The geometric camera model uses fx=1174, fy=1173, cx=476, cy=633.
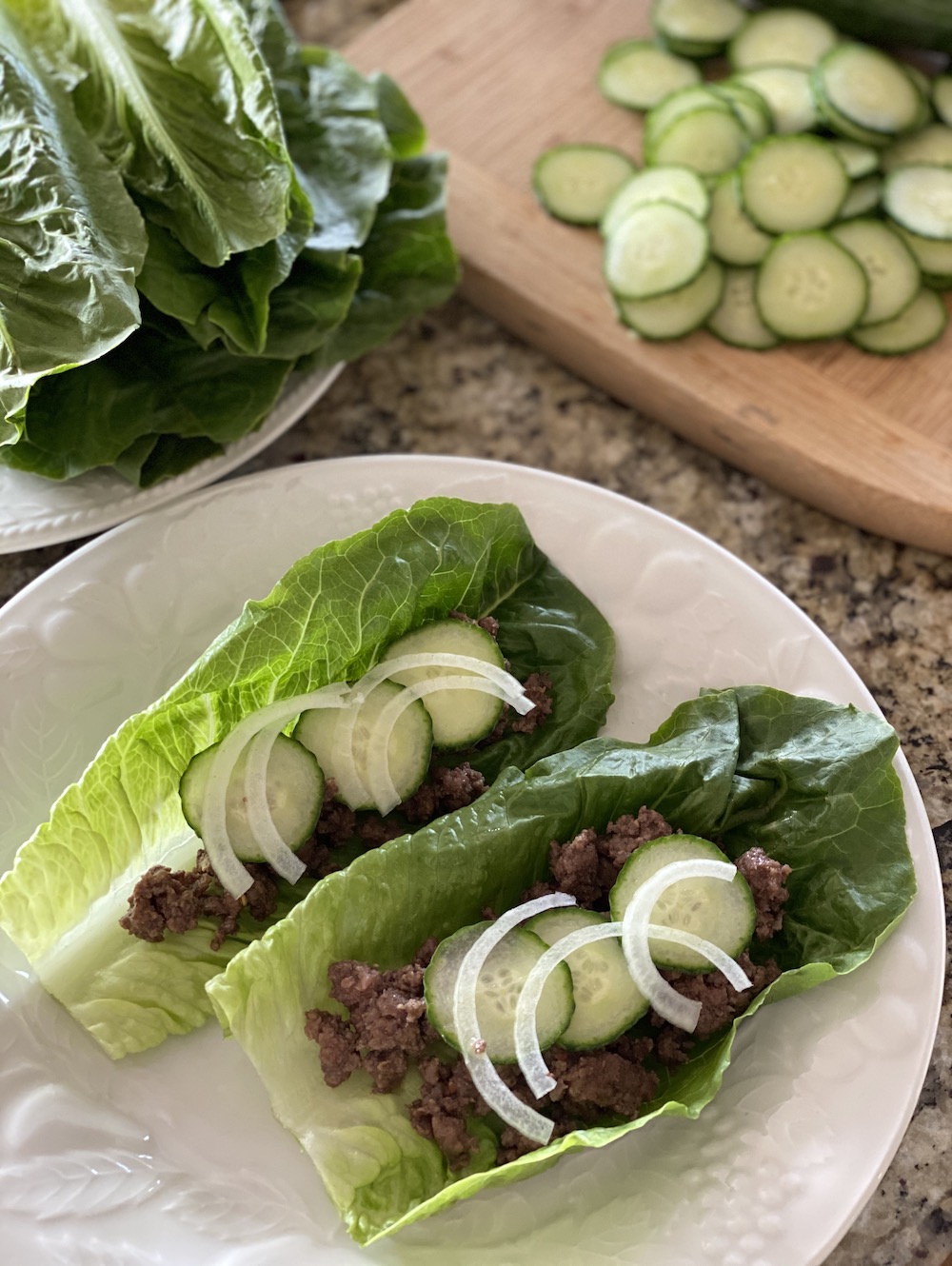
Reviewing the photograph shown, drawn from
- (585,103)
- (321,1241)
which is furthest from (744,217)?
(321,1241)

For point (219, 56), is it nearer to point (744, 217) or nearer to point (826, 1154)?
point (744, 217)

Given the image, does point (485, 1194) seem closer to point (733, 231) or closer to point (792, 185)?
point (733, 231)

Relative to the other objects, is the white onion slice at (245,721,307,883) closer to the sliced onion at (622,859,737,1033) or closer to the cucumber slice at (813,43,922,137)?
the sliced onion at (622,859,737,1033)

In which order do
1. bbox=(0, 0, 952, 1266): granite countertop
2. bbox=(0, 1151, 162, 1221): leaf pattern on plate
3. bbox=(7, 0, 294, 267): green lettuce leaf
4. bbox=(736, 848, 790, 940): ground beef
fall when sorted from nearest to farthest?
bbox=(0, 1151, 162, 1221): leaf pattern on plate
bbox=(736, 848, 790, 940): ground beef
bbox=(7, 0, 294, 267): green lettuce leaf
bbox=(0, 0, 952, 1266): granite countertop

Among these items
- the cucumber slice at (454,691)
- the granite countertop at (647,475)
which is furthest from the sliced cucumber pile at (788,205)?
the cucumber slice at (454,691)

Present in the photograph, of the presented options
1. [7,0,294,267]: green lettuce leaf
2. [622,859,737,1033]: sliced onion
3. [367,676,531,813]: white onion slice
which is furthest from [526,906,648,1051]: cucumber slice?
[7,0,294,267]: green lettuce leaf

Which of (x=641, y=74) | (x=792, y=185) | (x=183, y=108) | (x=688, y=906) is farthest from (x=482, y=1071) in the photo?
(x=641, y=74)
